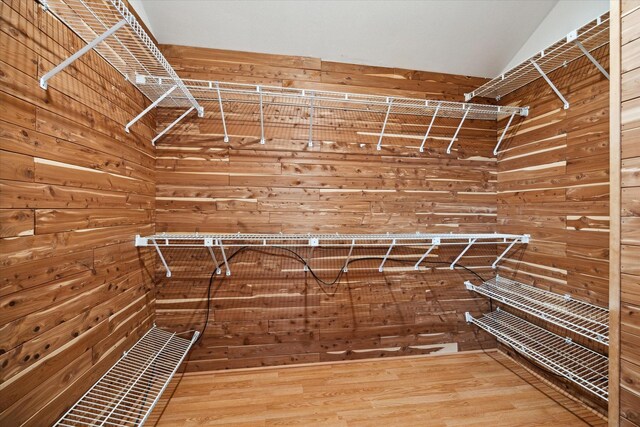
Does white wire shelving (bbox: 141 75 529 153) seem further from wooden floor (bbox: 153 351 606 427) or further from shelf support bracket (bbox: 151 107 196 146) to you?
wooden floor (bbox: 153 351 606 427)

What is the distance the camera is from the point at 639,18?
95 centimetres

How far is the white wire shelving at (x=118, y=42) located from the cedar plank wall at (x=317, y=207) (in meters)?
0.32

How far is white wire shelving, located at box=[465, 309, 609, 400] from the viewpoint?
4.75 feet

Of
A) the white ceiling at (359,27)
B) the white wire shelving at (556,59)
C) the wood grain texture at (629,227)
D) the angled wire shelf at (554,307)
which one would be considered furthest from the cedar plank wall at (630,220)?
the white ceiling at (359,27)

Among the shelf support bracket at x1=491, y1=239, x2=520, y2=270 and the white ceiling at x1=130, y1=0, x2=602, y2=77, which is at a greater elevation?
the white ceiling at x1=130, y1=0, x2=602, y2=77

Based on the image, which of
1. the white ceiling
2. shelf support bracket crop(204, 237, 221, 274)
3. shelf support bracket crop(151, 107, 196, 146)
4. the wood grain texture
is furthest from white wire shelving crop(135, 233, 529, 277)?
the white ceiling

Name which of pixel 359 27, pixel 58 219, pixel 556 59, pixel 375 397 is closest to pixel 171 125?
pixel 58 219

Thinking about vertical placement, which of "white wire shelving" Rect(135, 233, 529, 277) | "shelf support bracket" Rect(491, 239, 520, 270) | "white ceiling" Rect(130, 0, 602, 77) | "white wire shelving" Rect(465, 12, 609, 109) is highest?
"white ceiling" Rect(130, 0, 602, 77)

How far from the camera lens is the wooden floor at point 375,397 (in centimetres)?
151

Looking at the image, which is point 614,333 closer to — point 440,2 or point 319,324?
point 319,324

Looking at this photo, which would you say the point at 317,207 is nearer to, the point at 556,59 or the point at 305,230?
the point at 305,230

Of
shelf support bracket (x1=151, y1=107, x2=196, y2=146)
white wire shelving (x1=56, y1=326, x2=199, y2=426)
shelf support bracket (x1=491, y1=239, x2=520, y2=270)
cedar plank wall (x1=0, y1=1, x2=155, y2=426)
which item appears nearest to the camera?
cedar plank wall (x1=0, y1=1, x2=155, y2=426)

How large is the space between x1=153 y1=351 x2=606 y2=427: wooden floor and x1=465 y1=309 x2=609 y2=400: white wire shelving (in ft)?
0.83

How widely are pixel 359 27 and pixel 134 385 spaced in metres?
2.44
